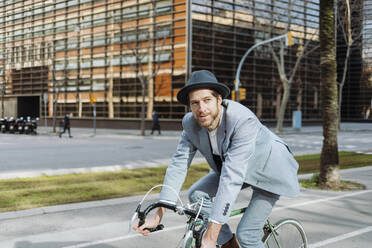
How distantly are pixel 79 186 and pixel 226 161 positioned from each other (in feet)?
20.9

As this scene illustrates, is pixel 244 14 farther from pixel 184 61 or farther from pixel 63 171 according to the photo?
pixel 63 171

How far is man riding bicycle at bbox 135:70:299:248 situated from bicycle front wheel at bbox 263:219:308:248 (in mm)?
413

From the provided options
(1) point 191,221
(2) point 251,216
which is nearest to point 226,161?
(1) point 191,221

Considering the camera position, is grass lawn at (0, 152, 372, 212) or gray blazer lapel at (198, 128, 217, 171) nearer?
gray blazer lapel at (198, 128, 217, 171)

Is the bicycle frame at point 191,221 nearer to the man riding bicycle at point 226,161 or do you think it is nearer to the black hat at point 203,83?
the man riding bicycle at point 226,161

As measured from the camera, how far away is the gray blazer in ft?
7.87

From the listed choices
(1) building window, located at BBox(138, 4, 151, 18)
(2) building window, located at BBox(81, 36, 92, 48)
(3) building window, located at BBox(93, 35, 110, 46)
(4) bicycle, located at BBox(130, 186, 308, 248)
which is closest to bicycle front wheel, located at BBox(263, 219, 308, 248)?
(4) bicycle, located at BBox(130, 186, 308, 248)

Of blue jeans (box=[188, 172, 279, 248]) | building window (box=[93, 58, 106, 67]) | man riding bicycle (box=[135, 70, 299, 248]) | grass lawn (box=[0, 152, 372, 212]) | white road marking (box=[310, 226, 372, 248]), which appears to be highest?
building window (box=[93, 58, 106, 67])

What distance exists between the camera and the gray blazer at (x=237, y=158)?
2.40m

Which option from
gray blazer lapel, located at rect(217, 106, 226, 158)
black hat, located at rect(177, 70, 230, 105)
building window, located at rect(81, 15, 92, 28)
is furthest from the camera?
building window, located at rect(81, 15, 92, 28)

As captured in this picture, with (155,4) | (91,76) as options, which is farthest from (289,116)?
(91,76)

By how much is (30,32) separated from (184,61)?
2395 cm

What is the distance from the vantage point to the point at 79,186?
8195mm

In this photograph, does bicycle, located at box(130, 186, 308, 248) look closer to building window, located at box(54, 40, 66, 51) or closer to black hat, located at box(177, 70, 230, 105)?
black hat, located at box(177, 70, 230, 105)
